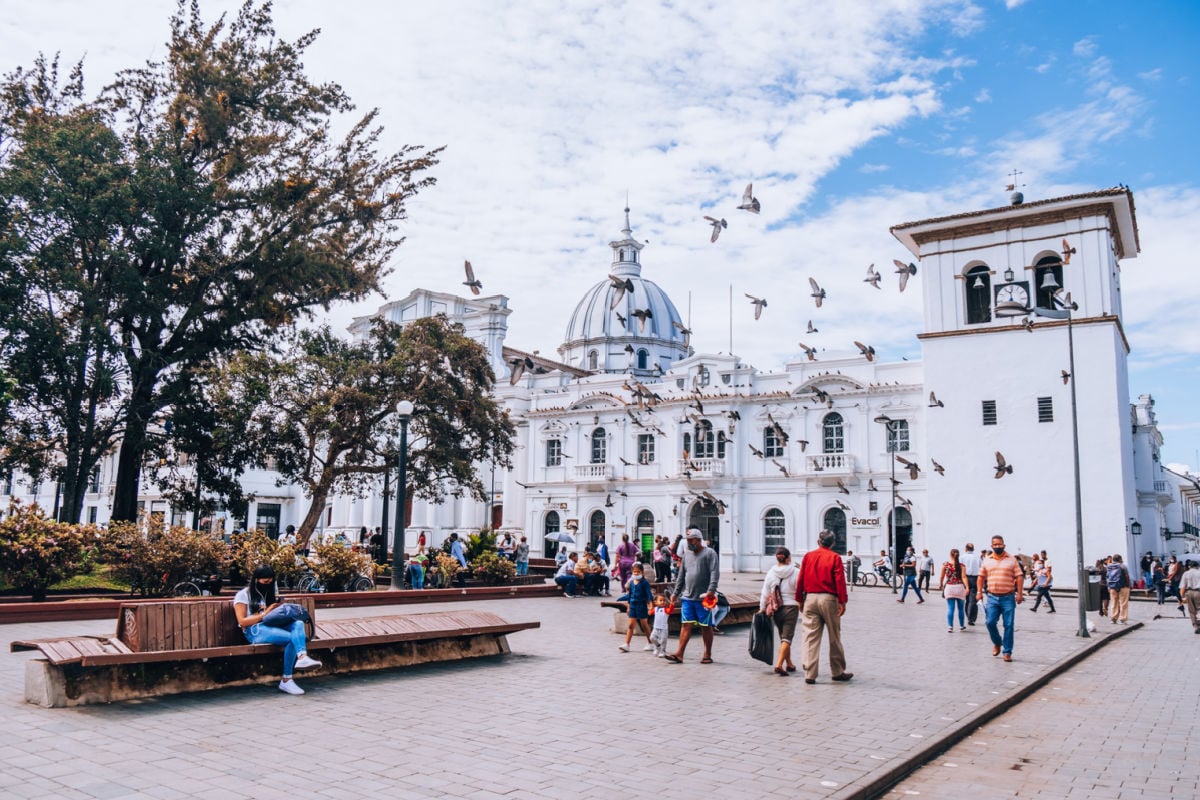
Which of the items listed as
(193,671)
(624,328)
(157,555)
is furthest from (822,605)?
(624,328)

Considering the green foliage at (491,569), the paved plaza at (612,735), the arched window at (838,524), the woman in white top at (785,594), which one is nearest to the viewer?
the paved plaza at (612,735)

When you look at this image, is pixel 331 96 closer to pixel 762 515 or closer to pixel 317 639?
pixel 317 639

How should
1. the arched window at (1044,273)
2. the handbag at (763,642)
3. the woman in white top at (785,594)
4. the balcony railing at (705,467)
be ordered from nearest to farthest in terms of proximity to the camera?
the handbag at (763,642)
the woman in white top at (785,594)
the arched window at (1044,273)
the balcony railing at (705,467)

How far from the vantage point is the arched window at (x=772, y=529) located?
4500 cm

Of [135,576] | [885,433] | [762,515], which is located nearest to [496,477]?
[762,515]

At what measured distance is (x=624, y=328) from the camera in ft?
219

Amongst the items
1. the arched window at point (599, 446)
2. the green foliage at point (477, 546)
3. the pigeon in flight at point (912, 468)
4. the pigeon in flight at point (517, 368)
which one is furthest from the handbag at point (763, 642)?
the arched window at point (599, 446)

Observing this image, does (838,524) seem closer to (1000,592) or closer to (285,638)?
(1000,592)

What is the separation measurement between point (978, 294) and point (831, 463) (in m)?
10.6

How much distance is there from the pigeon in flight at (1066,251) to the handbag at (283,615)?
32405 millimetres

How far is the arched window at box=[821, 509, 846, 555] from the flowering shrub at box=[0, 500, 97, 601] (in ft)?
110

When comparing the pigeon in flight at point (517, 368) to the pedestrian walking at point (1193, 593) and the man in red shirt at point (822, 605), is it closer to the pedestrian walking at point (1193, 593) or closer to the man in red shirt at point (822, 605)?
the pedestrian walking at point (1193, 593)

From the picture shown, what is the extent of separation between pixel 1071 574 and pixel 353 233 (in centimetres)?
2669

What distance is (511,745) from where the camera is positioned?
6645mm
